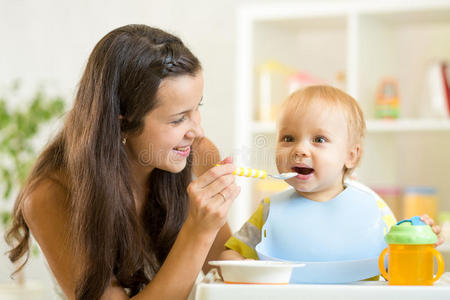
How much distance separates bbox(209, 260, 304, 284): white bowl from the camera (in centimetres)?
99

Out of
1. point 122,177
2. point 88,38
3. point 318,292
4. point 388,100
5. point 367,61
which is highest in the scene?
point 88,38

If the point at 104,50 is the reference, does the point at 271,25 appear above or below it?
above

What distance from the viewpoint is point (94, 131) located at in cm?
133

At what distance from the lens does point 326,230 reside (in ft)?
4.01

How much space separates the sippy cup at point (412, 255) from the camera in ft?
3.30

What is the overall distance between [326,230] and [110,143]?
51 centimetres

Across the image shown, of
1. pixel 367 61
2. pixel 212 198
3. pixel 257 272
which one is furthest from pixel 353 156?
pixel 367 61

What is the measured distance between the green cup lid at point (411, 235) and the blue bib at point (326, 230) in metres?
0.15

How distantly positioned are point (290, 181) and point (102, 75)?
48 centimetres

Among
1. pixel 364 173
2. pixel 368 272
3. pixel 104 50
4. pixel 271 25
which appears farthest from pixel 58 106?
pixel 368 272

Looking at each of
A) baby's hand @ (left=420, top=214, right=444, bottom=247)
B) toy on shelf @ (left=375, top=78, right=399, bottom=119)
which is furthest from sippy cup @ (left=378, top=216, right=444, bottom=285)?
toy on shelf @ (left=375, top=78, right=399, bottom=119)

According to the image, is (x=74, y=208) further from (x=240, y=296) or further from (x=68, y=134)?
(x=240, y=296)

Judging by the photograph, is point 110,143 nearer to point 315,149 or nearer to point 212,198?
point 212,198

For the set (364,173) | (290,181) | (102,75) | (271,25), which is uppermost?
(271,25)
